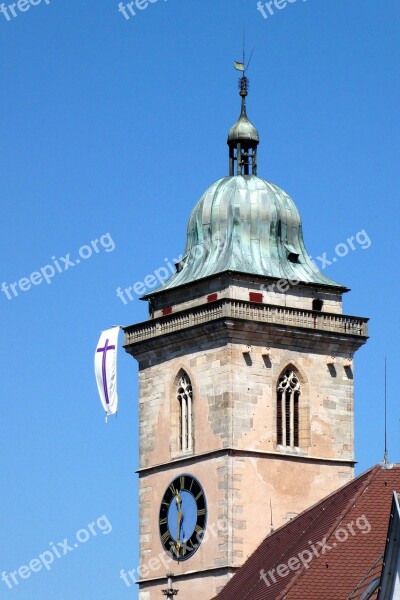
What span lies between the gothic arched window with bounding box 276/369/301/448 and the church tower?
3 cm

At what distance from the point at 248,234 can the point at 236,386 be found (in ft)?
16.8

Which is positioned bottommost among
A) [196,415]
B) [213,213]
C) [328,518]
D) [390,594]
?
[390,594]

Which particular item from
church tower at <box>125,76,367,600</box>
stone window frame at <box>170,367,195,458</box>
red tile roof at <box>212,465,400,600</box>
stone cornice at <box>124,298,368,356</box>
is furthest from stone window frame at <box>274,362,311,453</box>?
red tile roof at <box>212,465,400,600</box>

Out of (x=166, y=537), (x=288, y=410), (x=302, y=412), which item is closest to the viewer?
(x=288, y=410)

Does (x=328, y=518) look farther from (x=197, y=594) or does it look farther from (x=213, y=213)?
(x=213, y=213)

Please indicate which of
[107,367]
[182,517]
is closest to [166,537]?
[182,517]

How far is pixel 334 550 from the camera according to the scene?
73.2 meters

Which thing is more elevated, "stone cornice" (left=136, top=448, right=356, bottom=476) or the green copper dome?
the green copper dome

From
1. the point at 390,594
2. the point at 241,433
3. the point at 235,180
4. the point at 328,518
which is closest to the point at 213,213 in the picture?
the point at 235,180

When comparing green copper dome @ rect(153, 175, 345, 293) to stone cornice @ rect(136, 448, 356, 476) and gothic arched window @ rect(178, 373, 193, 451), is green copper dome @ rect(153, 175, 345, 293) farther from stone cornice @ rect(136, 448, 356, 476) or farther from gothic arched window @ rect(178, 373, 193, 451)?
stone cornice @ rect(136, 448, 356, 476)

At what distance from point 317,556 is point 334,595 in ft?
7.47

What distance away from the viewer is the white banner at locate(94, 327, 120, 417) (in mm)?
89688

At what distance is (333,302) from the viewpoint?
8781 cm

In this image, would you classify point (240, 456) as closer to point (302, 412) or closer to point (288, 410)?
point (288, 410)
